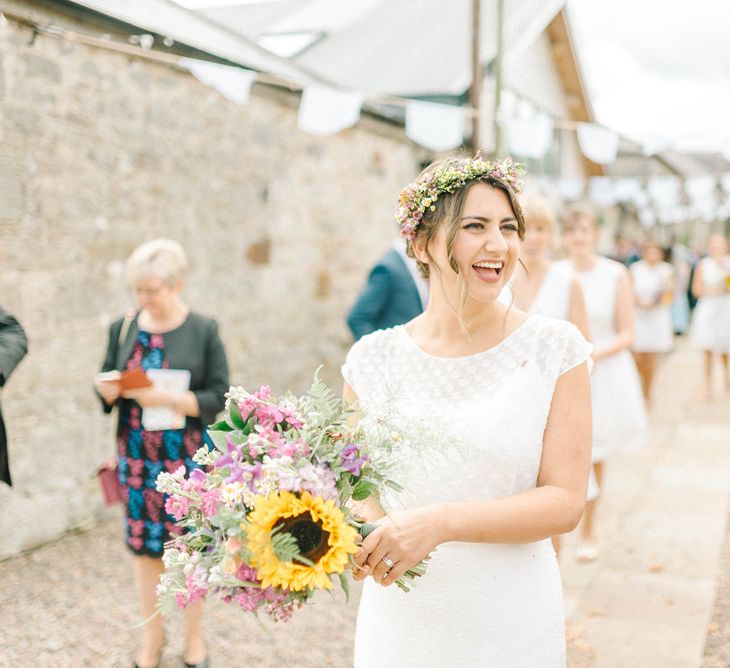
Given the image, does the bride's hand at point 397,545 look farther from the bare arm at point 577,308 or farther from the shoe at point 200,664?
the bare arm at point 577,308

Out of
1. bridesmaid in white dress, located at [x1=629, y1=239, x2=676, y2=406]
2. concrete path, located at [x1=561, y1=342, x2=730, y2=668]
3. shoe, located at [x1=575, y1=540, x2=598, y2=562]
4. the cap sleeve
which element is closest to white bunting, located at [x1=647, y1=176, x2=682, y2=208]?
bridesmaid in white dress, located at [x1=629, y1=239, x2=676, y2=406]

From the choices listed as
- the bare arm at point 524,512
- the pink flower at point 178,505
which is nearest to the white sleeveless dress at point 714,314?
the bare arm at point 524,512

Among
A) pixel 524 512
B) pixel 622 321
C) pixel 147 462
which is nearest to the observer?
pixel 524 512

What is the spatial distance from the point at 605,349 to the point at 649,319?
Result: 5.05 metres

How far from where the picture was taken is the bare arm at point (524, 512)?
1693 mm

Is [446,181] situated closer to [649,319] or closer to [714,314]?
[649,319]

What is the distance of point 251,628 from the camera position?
4035 millimetres

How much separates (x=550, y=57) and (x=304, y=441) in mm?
18388

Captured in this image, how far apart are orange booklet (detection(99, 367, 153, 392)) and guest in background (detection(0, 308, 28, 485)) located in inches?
13.7

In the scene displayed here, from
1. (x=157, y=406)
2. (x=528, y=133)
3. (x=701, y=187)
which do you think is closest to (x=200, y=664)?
(x=157, y=406)

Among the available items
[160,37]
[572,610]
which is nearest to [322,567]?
[572,610]

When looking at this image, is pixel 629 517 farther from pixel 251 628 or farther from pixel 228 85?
pixel 228 85

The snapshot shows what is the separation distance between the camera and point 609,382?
473 centimetres

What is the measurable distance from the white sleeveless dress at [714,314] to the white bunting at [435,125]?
4294 mm
